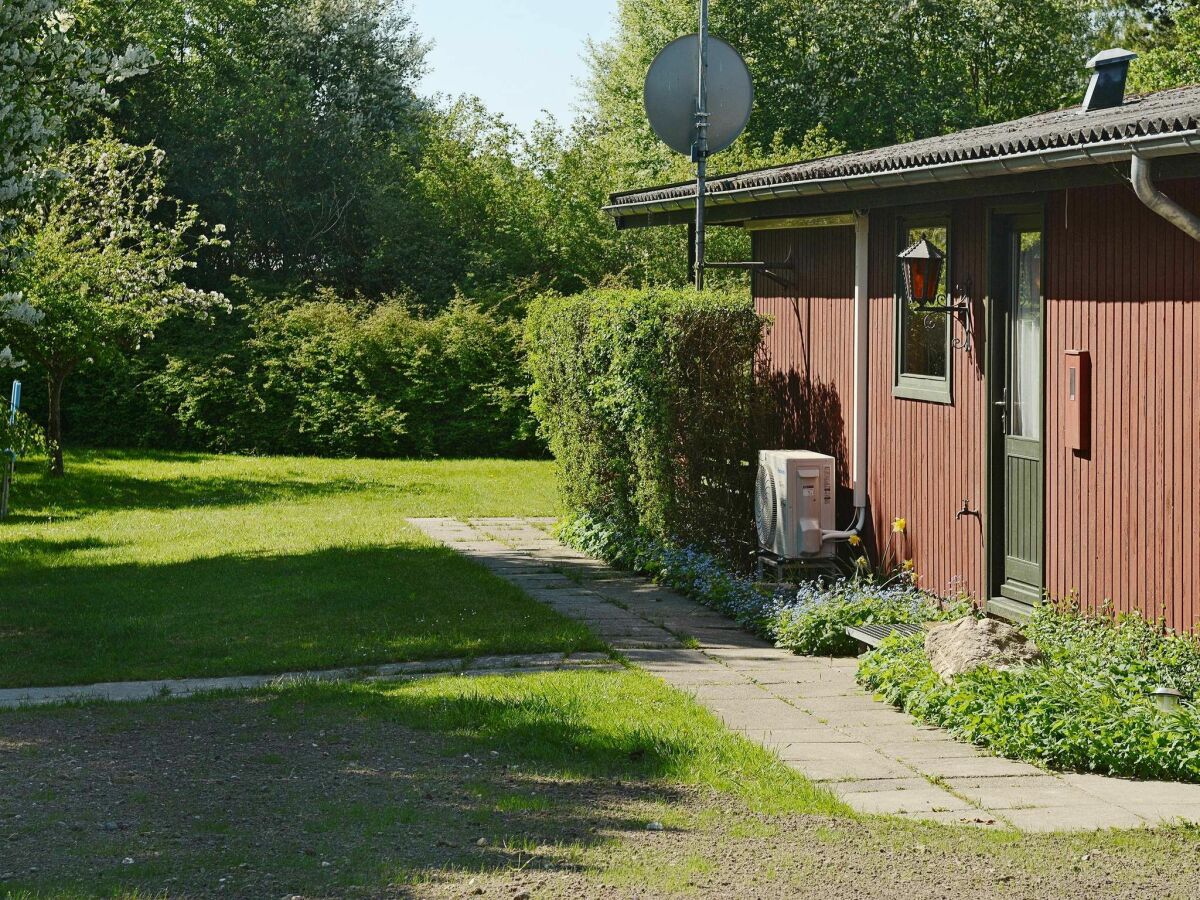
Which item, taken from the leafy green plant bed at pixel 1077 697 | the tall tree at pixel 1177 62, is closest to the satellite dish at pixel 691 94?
the leafy green plant bed at pixel 1077 697

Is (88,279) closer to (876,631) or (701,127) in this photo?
(701,127)

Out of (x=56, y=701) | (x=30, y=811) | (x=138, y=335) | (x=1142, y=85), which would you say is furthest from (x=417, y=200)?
(x=30, y=811)

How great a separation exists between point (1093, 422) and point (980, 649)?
1.62 metres

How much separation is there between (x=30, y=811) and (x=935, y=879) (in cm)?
315

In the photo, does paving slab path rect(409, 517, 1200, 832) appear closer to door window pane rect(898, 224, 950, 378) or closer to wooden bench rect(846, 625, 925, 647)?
wooden bench rect(846, 625, 925, 647)

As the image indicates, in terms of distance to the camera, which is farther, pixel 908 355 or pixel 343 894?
pixel 908 355

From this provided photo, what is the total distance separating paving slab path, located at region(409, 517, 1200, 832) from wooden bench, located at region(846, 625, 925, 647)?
18 cm

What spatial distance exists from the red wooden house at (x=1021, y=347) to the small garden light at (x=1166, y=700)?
89 centimetres

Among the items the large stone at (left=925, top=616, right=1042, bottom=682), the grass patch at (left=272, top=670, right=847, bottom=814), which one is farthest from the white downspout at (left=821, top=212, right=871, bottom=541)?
the grass patch at (left=272, top=670, right=847, bottom=814)

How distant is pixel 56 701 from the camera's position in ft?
23.6

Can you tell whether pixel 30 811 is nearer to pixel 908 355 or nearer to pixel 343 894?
pixel 343 894

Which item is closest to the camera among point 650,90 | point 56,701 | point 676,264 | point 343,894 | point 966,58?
point 343,894

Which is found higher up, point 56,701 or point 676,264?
point 676,264

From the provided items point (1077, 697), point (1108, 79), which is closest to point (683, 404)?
point (1108, 79)
